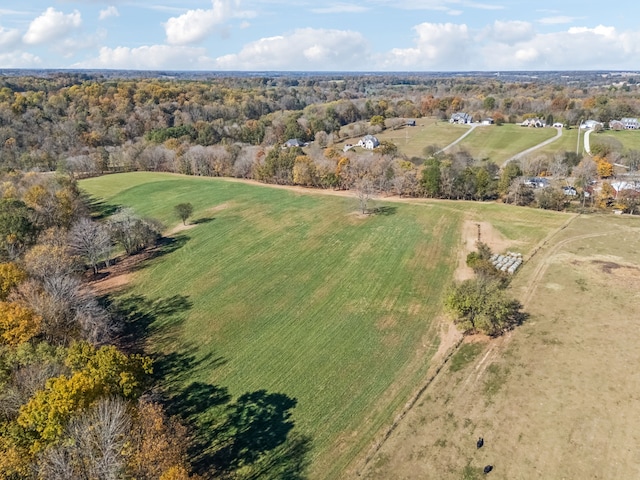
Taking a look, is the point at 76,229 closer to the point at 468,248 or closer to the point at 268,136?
the point at 468,248

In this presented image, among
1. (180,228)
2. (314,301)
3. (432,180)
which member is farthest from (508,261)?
(180,228)

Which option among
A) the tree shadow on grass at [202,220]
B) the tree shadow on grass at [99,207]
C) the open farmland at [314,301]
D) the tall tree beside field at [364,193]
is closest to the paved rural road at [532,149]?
the open farmland at [314,301]

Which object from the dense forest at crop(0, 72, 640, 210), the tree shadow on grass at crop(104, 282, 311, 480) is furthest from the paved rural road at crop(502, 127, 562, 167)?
the tree shadow on grass at crop(104, 282, 311, 480)

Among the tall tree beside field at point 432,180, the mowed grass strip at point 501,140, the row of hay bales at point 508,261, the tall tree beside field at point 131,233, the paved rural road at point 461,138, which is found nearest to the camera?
the row of hay bales at point 508,261

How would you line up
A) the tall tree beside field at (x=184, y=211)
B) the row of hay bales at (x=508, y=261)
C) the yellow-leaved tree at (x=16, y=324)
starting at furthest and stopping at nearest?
the tall tree beside field at (x=184, y=211)
the row of hay bales at (x=508, y=261)
the yellow-leaved tree at (x=16, y=324)

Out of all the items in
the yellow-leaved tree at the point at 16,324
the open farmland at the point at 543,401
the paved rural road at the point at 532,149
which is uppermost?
the paved rural road at the point at 532,149

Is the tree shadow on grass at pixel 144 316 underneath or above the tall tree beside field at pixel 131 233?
underneath

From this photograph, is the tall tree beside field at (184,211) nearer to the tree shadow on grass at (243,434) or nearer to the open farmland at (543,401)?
the tree shadow on grass at (243,434)
